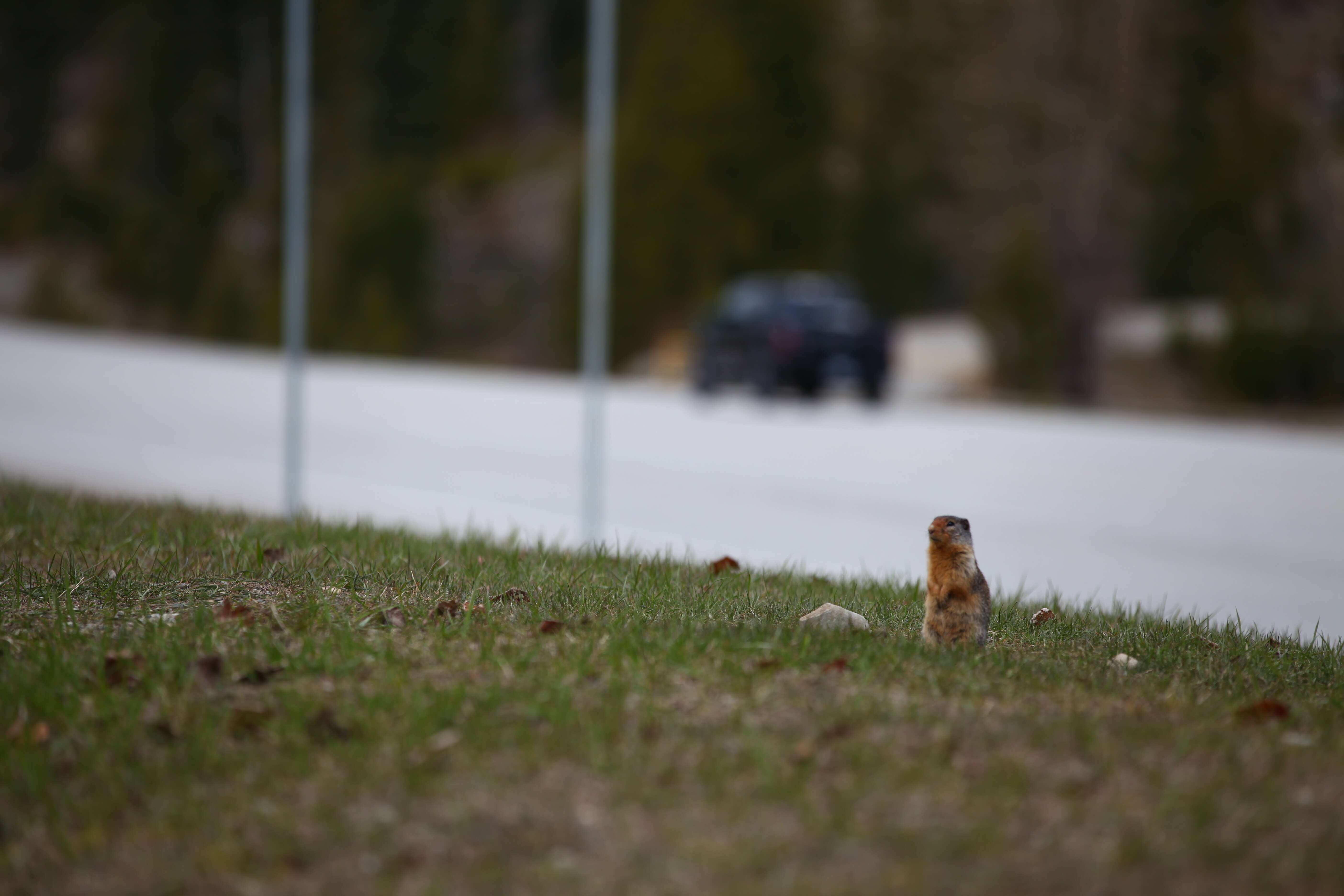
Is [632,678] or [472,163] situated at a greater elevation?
[472,163]

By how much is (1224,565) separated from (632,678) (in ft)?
25.4

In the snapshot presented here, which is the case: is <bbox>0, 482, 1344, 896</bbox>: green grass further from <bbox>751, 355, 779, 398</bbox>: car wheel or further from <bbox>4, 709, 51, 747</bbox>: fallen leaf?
<bbox>751, 355, 779, 398</bbox>: car wheel

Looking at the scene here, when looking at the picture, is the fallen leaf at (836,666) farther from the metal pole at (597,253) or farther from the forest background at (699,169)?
the forest background at (699,169)

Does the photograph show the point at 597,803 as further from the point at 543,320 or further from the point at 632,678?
the point at 543,320

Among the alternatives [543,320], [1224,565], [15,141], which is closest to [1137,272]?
[543,320]

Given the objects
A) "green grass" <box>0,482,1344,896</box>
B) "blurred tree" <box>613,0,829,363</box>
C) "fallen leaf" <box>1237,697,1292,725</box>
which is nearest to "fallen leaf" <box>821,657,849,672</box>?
"green grass" <box>0,482,1344,896</box>

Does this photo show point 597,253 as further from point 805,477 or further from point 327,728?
point 327,728

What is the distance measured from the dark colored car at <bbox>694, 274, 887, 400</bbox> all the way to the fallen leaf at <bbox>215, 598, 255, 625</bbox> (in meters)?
20.5

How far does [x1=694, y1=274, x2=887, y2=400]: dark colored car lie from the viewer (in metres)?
26.2

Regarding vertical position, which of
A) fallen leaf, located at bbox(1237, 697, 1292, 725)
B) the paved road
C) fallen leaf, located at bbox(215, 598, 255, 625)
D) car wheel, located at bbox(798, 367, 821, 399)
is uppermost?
fallen leaf, located at bbox(215, 598, 255, 625)

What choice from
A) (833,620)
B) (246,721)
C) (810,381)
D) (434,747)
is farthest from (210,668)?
(810,381)

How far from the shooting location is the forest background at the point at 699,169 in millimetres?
31047

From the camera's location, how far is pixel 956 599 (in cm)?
592

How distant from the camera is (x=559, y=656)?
5457mm
